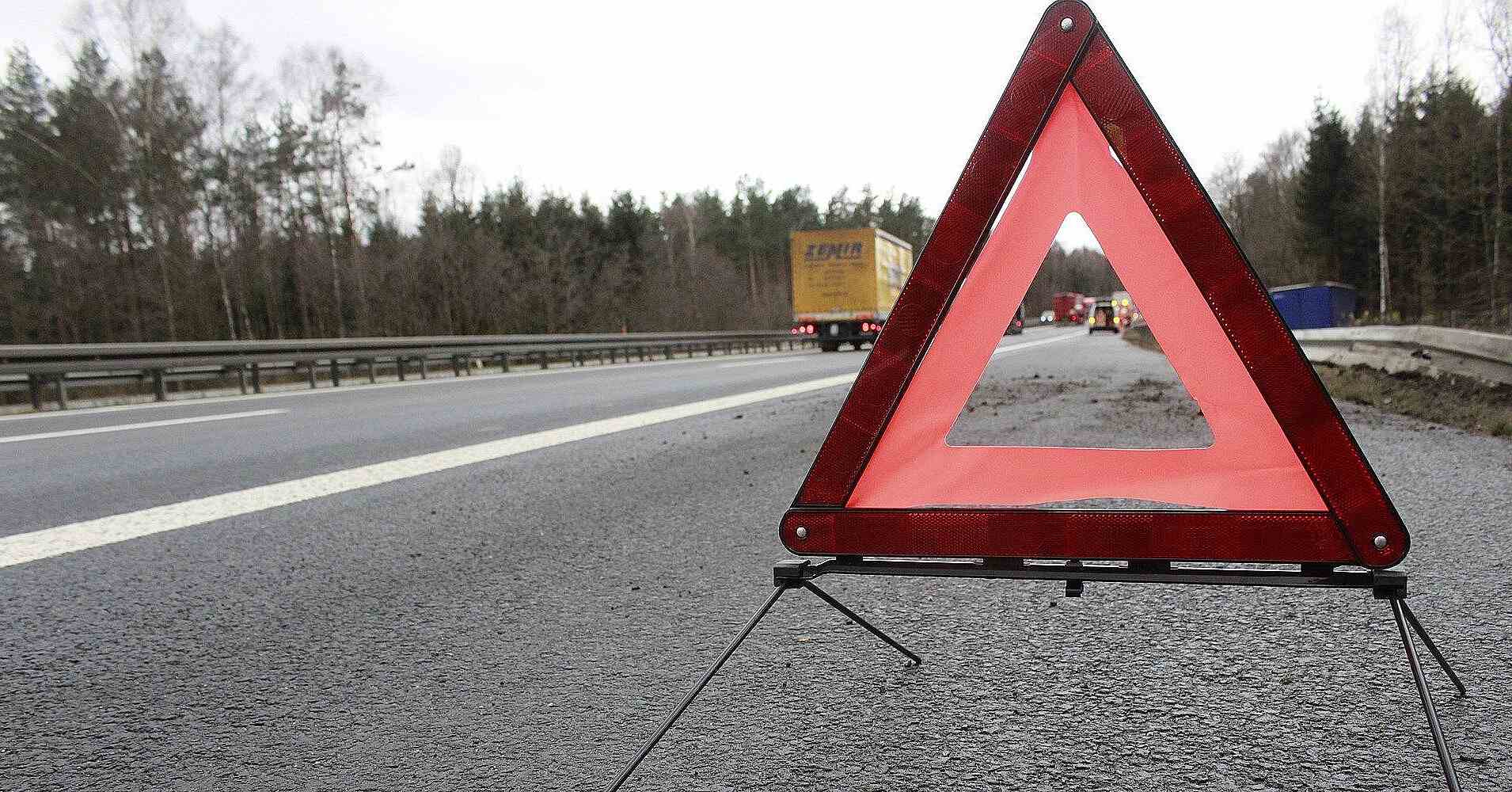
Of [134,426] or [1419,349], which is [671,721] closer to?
[1419,349]

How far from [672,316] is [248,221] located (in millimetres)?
30740

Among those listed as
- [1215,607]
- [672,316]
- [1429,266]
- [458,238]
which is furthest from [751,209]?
[1215,607]

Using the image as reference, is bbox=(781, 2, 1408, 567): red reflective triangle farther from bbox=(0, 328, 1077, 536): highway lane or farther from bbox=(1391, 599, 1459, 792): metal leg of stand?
bbox=(0, 328, 1077, 536): highway lane

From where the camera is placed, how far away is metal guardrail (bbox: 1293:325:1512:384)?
22.3 feet

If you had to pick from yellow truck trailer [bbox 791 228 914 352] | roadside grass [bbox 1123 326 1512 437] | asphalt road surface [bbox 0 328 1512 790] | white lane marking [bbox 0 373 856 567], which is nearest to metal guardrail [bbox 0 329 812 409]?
white lane marking [bbox 0 373 856 567]

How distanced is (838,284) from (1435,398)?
25411mm

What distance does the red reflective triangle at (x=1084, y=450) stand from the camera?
5.83 ft

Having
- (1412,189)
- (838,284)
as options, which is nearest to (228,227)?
(838,284)

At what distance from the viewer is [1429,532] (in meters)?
3.53

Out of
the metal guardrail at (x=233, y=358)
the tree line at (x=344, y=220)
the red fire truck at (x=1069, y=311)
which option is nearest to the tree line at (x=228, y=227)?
the tree line at (x=344, y=220)

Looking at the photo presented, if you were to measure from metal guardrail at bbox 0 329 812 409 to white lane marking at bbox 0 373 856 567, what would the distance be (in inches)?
346

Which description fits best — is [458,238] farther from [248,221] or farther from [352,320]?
[248,221]

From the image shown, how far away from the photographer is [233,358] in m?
15.1

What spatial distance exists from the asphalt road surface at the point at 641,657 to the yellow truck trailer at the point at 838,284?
1078 inches
